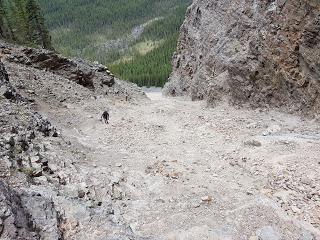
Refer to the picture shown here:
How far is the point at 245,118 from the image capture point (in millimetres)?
25500

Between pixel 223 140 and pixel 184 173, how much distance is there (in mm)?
5124

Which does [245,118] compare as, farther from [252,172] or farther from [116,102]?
[116,102]

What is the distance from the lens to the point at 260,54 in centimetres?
2750

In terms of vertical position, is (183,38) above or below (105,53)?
above

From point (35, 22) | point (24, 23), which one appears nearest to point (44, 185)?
point (24, 23)

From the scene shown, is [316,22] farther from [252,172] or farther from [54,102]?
[54,102]

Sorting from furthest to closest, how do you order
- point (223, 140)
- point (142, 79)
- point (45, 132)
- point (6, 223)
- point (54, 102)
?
point (142, 79)
point (54, 102)
point (223, 140)
point (45, 132)
point (6, 223)

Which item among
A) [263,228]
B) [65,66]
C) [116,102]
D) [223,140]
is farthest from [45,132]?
[65,66]

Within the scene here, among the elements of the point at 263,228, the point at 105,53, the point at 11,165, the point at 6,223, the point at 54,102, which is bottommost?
the point at 105,53

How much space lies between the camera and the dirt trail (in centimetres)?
1348

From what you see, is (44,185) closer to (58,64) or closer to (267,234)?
(267,234)

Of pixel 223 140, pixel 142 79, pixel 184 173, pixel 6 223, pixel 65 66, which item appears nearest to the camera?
pixel 6 223

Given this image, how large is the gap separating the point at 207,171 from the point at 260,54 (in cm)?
1272

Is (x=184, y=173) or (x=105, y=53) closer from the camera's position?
(x=184, y=173)
